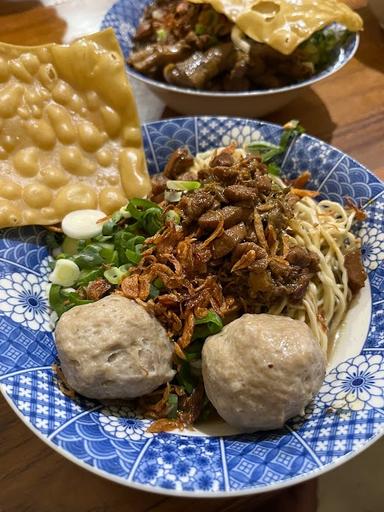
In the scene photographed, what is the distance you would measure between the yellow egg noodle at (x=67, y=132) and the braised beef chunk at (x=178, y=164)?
168mm

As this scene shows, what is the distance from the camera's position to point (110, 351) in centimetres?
175

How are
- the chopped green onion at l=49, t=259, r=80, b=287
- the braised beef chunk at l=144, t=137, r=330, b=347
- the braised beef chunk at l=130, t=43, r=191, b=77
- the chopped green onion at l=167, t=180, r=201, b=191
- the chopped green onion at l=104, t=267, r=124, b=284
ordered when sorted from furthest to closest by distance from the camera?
the braised beef chunk at l=130, t=43, r=191, b=77, the chopped green onion at l=167, t=180, r=201, b=191, the chopped green onion at l=49, t=259, r=80, b=287, the chopped green onion at l=104, t=267, r=124, b=284, the braised beef chunk at l=144, t=137, r=330, b=347

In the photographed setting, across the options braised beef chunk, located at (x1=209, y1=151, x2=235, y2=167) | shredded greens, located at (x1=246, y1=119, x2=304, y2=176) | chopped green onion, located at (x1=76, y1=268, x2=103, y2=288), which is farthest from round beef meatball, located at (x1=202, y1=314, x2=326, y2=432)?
shredded greens, located at (x1=246, y1=119, x2=304, y2=176)

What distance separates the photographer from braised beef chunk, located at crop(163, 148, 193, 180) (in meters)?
2.60

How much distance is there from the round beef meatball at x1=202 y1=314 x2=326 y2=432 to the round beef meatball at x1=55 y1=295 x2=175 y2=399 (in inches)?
9.0

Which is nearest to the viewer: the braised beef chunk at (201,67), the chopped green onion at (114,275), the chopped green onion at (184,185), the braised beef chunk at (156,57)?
the chopped green onion at (114,275)

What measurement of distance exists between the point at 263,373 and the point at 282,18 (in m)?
2.49

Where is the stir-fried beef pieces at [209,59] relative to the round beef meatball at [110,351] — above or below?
above

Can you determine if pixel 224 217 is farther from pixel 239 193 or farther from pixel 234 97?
pixel 234 97

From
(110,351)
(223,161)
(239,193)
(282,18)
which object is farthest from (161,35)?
(110,351)

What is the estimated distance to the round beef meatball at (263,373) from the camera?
1625 millimetres

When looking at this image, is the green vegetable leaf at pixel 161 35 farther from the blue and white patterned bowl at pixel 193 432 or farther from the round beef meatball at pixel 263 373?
the round beef meatball at pixel 263 373

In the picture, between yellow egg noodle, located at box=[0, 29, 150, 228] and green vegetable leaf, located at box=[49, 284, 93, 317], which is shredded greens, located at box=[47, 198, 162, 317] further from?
yellow egg noodle, located at box=[0, 29, 150, 228]

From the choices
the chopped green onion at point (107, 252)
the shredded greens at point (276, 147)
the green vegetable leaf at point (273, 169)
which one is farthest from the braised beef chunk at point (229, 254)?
the shredded greens at point (276, 147)
